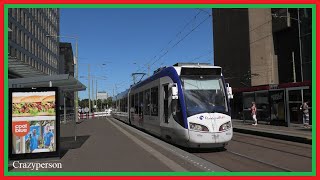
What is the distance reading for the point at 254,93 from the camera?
86.1ft

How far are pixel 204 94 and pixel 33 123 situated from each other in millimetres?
5289

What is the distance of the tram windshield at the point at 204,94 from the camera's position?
40.3 ft

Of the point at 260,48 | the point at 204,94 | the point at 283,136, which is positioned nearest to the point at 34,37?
the point at 260,48

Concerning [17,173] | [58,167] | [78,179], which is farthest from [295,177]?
[17,173]

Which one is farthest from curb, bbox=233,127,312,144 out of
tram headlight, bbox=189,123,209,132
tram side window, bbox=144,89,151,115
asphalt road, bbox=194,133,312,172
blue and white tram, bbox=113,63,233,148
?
tram side window, bbox=144,89,151,115

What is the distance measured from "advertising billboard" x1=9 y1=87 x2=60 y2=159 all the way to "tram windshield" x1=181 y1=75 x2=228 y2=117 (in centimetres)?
409

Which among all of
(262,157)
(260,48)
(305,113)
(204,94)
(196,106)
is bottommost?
(262,157)

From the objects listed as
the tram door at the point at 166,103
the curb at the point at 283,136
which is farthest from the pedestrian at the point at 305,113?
the tram door at the point at 166,103

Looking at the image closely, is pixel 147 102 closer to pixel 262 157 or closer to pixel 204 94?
pixel 204 94

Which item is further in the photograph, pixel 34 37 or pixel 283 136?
pixel 34 37

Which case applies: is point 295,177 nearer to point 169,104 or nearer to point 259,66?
point 169,104

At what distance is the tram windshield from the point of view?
40.3 feet

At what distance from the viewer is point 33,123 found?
10.1 m

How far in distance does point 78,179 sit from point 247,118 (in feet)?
74.1
